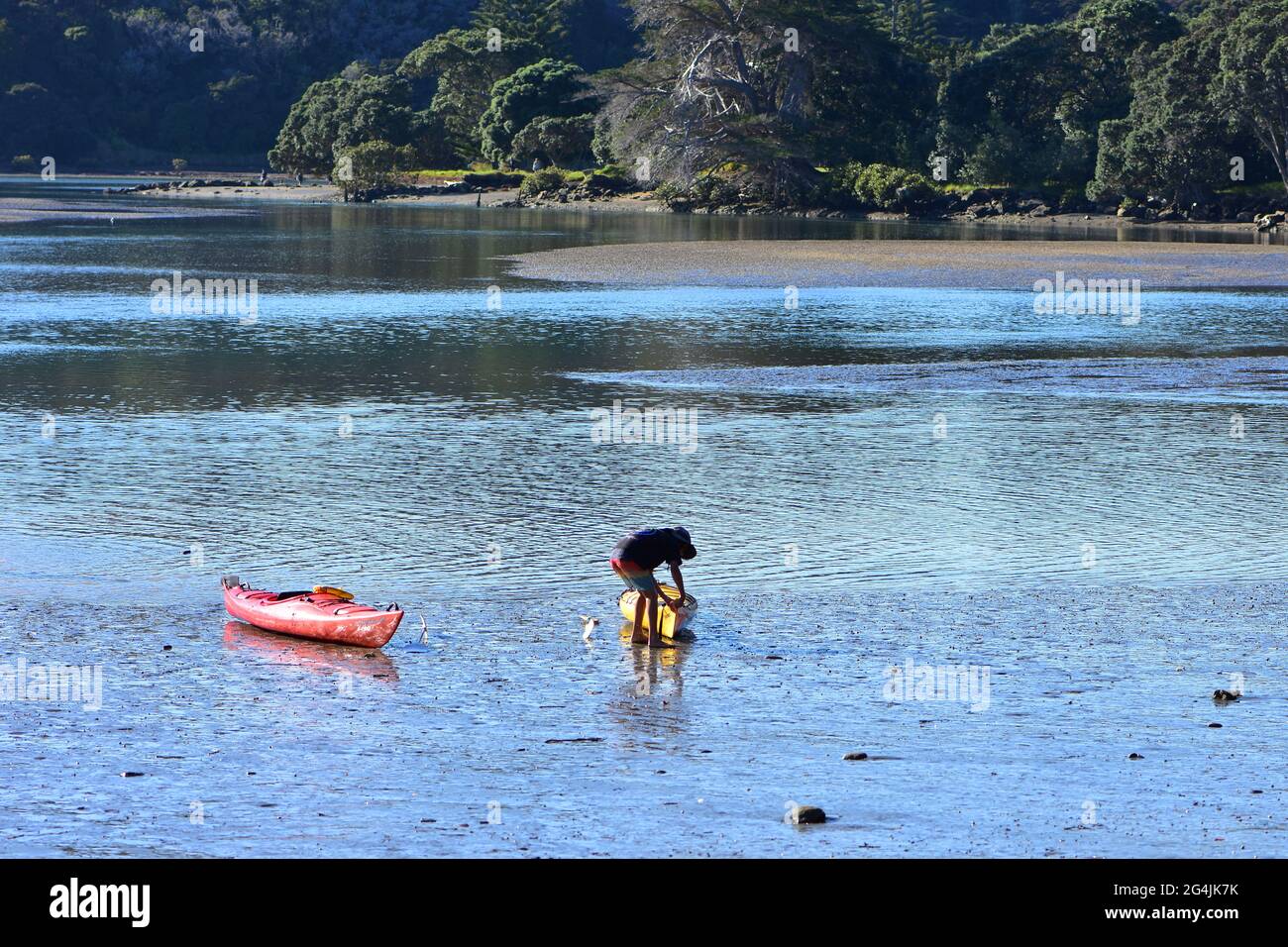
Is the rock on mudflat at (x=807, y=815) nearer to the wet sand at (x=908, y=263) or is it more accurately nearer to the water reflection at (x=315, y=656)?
the water reflection at (x=315, y=656)

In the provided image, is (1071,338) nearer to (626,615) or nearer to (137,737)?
(626,615)

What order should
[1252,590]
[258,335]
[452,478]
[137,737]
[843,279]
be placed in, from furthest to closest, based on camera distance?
[843,279], [258,335], [452,478], [1252,590], [137,737]

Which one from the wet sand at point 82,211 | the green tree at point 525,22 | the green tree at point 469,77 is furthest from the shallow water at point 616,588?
the green tree at point 525,22

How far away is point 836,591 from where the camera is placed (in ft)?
62.8

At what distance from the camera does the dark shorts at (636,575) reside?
16.8 m

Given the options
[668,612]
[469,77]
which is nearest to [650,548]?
[668,612]

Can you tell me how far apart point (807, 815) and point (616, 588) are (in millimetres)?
7528

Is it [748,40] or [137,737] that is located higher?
[748,40]

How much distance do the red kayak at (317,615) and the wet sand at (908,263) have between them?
4385 centimetres

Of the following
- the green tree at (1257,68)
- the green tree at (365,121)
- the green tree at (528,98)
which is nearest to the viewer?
the green tree at (1257,68)

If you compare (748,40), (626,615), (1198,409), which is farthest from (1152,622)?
(748,40)

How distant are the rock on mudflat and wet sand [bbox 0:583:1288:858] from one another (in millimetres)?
115
